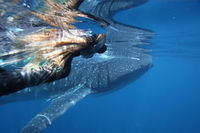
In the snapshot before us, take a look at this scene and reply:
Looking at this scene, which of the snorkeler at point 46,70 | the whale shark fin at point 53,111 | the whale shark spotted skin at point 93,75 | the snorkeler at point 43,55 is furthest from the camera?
the whale shark spotted skin at point 93,75

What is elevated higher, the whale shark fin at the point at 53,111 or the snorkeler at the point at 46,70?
the snorkeler at the point at 46,70

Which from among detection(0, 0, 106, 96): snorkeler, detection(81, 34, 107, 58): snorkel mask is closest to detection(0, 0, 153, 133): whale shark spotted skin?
detection(81, 34, 107, 58): snorkel mask

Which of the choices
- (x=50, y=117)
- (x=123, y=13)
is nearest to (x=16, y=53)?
(x=50, y=117)

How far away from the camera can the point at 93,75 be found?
13.6m

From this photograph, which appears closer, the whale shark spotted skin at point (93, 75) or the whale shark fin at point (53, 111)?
the whale shark fin at point (53, 111)

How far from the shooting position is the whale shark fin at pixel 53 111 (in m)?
8.28

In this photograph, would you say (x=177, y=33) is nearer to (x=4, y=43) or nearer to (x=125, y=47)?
(x=125, y=47)

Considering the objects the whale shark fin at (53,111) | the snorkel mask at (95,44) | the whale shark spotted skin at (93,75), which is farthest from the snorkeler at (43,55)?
the whale shark fin at (53,111)

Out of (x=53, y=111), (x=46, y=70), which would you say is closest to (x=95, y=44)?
(x=46, y=70)

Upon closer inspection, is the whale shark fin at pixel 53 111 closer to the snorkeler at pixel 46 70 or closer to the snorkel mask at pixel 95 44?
the snorkel mask at pixel 95 44

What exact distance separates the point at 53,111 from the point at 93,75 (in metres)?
4.45

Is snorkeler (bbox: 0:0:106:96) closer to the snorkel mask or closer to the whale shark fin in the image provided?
the snorkel mask

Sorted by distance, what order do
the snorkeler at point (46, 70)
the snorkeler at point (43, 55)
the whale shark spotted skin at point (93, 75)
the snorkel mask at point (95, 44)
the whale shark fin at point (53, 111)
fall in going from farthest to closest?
1. the whale shark spotted skin at point (93, 75)
2. the whale shark fin at point (53, 111)
3. the snorkel mask at point (95, 44)
4. the snorkeler at point (43, 55)
5. the snorkeler at point (46, 70)

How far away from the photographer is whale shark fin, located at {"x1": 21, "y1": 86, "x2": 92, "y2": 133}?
27.2 feet
